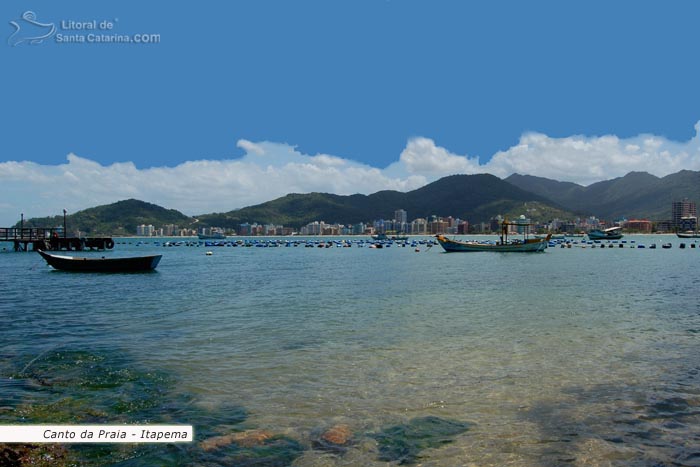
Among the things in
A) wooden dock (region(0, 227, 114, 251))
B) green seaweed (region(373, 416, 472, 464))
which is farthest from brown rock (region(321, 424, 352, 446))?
wooden dock (region(0, 227, 114, 251))

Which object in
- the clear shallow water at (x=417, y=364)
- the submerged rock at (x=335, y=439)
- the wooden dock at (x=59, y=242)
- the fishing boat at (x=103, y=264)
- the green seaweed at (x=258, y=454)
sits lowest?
the clear shallow water at (x=417, y=364)

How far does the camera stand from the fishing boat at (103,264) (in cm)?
5144

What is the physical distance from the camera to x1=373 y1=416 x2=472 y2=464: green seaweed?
8148mm

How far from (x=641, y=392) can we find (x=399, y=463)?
6.72 meters

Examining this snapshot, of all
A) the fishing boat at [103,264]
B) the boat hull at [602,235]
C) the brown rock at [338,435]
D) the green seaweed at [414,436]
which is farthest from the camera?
the boat hull at [602,235]

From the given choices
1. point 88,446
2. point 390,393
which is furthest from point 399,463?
point 88,446

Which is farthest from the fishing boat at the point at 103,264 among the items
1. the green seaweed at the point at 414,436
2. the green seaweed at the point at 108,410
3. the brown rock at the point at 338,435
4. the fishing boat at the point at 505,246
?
the fishing boat at the point at 505,246

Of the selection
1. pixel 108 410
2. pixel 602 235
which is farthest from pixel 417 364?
pixel 602 235

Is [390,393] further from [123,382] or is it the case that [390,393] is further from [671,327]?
[671,327]

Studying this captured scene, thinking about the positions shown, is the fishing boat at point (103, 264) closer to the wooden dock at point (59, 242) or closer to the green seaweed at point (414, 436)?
the green seaweed at point (414, 436)

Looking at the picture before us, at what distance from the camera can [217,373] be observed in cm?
1320
